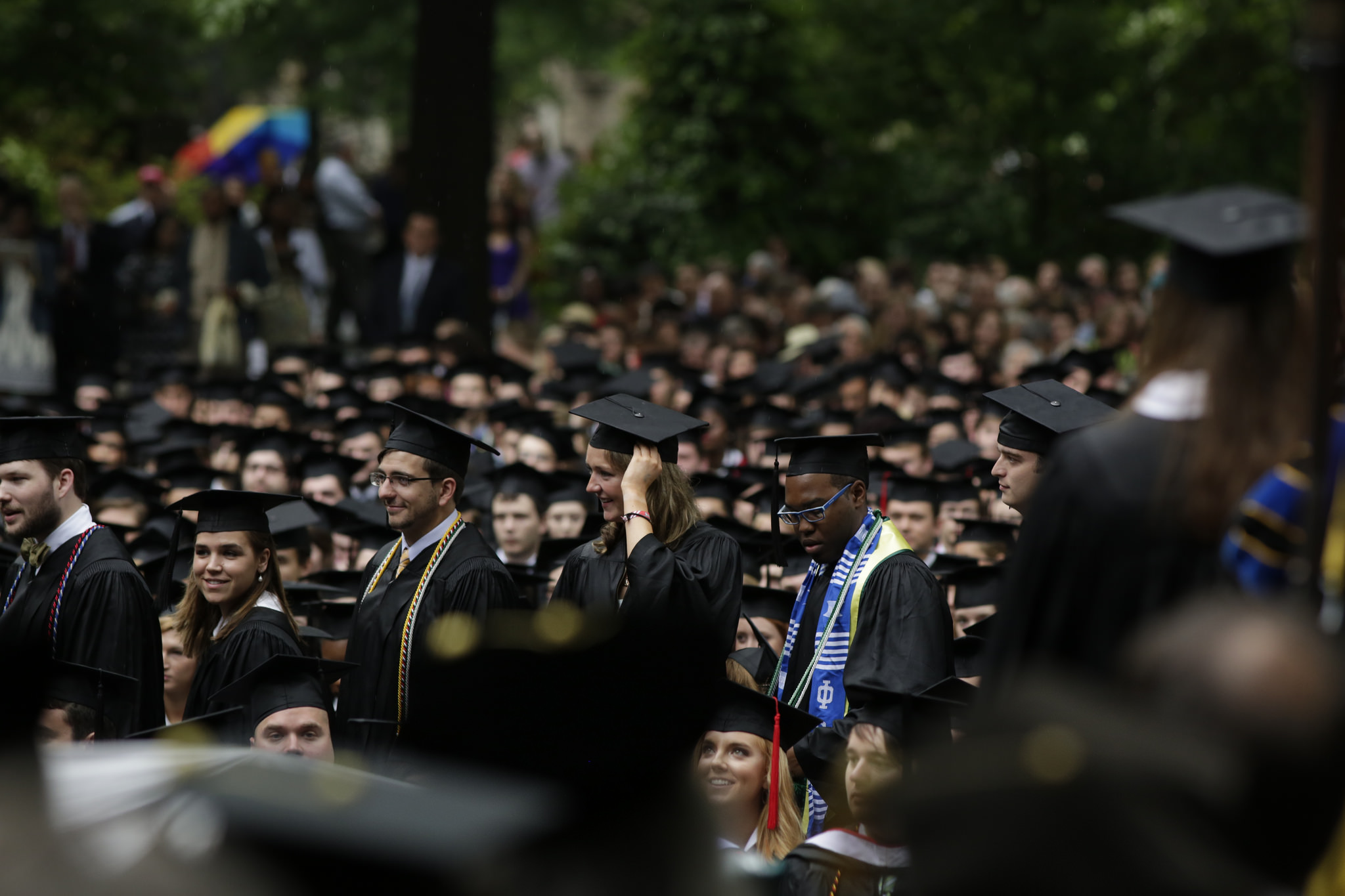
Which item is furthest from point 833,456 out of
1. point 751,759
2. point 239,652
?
point 239,652

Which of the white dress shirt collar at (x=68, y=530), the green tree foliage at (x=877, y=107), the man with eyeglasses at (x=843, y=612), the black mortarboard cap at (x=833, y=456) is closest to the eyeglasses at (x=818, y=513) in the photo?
→ the man with eyeglasses at (x=843, y=612)

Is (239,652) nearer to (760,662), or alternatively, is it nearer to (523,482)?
(760,662)

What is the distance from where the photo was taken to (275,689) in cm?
612

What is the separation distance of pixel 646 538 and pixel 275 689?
149cm

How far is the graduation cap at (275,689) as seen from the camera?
6055 millimetres

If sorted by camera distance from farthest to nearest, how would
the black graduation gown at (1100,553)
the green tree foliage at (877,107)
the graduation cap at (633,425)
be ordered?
the green tree foliage at (877,107) → the graduation cap at (633,425) → the black graduation gown at (1100,553)

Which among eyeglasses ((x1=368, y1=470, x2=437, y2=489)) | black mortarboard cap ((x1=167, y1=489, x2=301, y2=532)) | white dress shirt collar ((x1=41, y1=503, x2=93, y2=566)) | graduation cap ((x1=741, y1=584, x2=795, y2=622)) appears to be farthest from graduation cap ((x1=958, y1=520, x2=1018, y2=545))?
white dress shirt collar ((x1=41, y1=503, x2=93, y2=566))

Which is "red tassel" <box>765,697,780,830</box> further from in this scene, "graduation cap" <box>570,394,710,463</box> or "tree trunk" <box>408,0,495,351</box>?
"tree trunk" <box>408,0,495,351</box>

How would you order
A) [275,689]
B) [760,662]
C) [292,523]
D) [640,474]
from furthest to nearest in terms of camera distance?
[292,523], [760,662], [640,474], [275,689]

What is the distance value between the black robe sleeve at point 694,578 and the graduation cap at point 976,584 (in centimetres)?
134

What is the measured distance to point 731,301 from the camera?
1798cm

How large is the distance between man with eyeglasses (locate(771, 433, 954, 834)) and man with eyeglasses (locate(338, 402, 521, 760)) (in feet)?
3.92

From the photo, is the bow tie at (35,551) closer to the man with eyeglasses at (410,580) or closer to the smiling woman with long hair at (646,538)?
the man with eyeglasses at (410,580)

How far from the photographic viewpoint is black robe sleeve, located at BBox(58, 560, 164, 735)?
20.5ft
